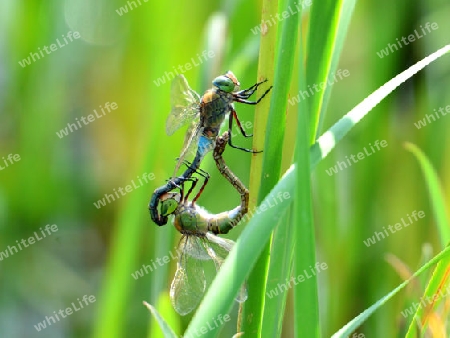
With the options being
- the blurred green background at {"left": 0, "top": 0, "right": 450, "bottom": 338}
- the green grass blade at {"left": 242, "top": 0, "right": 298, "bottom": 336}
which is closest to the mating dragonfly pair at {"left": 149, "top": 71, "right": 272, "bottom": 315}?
the blurred green background at {"left": 0, "top": 0, "right": 450, "bottom": 338}

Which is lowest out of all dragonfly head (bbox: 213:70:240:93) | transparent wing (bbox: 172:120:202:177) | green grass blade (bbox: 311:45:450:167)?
green grass blade (bbox: 311:45:450:167)

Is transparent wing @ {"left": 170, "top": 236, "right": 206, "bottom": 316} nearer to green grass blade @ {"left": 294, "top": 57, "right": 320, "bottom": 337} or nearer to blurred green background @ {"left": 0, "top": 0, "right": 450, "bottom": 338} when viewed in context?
blurred green background @ {"left": 0, "top": 0, "right": 450, "bottom": 338}

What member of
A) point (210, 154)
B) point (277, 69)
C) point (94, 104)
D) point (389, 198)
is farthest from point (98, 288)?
point (277, 69)

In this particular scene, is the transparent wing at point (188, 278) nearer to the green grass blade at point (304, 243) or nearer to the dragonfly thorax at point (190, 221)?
the dragonfly thorax at point (190, 221)

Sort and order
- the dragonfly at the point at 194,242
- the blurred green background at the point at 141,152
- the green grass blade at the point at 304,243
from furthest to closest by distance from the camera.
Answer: the blurred green background at the point at 141,152 < the dragonfly at the point at 194,242 < the green grass blade at the point at 304,243

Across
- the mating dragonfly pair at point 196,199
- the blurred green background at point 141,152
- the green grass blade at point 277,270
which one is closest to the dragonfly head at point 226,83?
the mating dragonfly pair at point 196,199

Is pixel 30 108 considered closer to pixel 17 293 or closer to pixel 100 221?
pixel 100 221

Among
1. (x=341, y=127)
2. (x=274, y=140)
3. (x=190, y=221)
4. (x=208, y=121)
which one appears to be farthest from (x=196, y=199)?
(x=341, y=127)
